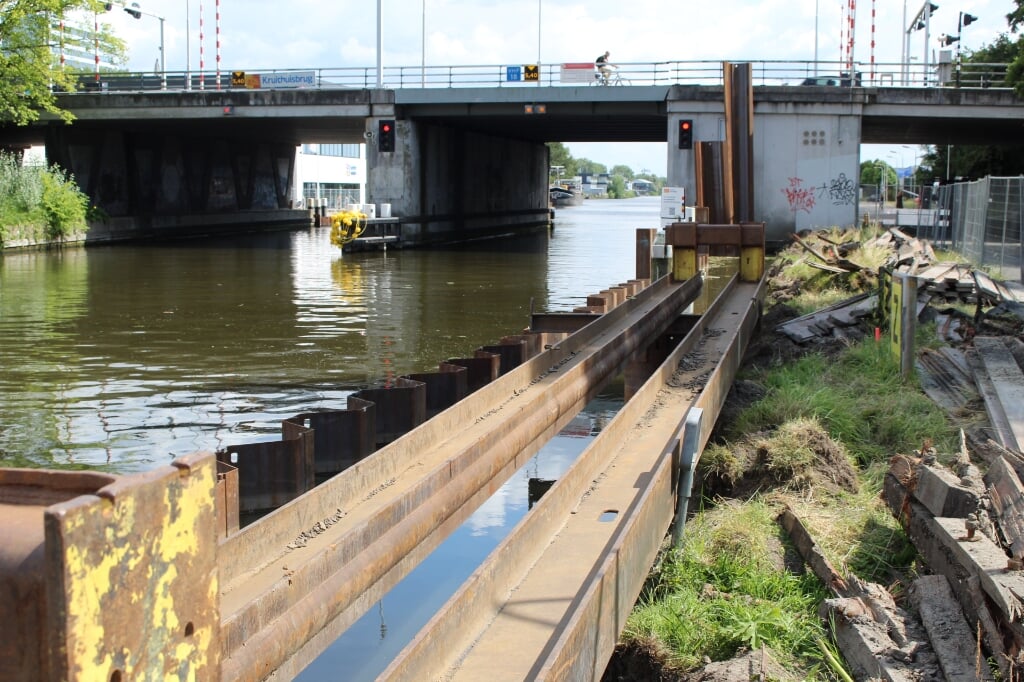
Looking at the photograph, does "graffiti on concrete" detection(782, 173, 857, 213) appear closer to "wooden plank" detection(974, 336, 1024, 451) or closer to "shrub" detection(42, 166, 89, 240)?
"shrub" detection(42, 166, 89, 240)

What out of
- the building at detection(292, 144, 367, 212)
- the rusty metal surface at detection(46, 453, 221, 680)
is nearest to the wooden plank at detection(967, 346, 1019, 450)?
the rusty metal surface at detection(46, 453, 221, 680)

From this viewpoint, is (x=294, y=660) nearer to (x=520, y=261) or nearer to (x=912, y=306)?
(x=912, y=306)

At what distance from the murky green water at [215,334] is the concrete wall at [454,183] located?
6.69 m

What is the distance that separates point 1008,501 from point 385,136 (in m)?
36.8

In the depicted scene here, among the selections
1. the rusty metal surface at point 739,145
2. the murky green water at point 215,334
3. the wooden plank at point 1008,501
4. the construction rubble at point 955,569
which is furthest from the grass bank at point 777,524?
the rusty metal surface at point 739,145

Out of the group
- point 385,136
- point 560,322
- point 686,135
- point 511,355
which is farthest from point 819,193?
point 511,355

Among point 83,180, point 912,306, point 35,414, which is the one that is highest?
point 83,180

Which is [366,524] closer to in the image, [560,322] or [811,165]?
[560,322]

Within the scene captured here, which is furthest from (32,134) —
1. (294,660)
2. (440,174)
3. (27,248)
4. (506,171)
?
(294,660)

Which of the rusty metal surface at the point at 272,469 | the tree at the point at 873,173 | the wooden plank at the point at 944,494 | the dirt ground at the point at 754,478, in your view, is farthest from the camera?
the tree at the point at 873,173

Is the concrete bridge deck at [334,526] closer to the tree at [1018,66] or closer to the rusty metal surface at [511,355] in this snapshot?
the rusty metal surface at [511,355]

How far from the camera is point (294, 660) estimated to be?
4.45 meters

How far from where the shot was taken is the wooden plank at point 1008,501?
195 inches

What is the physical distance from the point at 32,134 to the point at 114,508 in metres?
52.8
